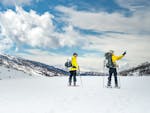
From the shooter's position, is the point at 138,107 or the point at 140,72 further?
the point at 140,72

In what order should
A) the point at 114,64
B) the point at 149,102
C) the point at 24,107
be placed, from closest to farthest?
1. the point at 24,107
2. the point at 149,102
3. the point at 114,64

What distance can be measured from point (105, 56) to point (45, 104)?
9.90 metres

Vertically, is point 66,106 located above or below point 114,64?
below

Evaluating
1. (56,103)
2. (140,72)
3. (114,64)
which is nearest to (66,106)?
(56,103)

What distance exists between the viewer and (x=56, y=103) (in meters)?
15.4

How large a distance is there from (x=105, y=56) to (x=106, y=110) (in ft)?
35.6

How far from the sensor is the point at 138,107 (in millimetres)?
14383

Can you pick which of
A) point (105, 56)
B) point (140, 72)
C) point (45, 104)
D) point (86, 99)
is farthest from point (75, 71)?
point (140, 72)

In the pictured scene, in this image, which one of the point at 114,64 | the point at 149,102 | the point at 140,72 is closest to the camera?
the point at 149,102

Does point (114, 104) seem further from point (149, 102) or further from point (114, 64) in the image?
point (114, 64)

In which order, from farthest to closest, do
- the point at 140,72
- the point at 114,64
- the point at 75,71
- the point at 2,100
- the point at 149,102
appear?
the point at 140,72, the point at 75,71, the point at 114,64, the point at 2,100, the point at 149,102

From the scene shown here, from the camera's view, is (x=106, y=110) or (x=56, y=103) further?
(x=56, y=103)

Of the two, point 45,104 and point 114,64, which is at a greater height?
point 114,64

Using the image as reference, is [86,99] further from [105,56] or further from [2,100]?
[105,56]
